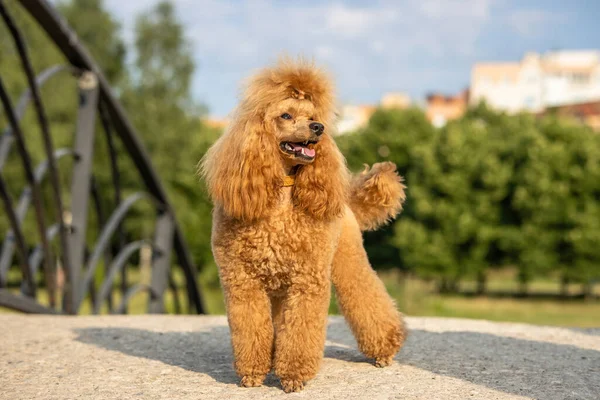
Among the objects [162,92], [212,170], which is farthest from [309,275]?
[162,92]

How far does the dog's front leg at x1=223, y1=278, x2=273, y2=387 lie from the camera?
192 inches

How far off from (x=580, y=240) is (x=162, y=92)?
20905 mm

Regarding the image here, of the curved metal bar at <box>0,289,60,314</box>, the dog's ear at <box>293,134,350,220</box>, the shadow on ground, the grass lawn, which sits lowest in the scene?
the grass lawn

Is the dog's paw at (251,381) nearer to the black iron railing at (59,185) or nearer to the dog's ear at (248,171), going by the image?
the dog's ear at (248,171)

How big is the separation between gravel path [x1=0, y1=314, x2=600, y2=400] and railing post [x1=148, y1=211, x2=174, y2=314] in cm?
496

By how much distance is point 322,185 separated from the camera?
15.8 feet

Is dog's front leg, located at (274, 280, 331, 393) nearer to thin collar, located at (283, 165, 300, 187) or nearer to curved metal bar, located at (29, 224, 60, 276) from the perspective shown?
thin collar, located at (283, 165, 300, 187)

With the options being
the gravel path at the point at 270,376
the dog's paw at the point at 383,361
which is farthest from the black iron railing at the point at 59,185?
the dog's paw at the point at 383,361

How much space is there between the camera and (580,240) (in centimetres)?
3119

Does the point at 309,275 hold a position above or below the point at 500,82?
below

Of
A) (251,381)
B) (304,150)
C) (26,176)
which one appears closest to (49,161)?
(26,176)

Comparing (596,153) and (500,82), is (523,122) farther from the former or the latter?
(500,82)

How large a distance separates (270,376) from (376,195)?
4.59 feet

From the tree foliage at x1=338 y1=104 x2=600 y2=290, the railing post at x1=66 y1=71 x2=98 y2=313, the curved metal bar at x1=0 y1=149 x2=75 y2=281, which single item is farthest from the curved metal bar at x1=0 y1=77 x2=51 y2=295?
the tree foliage at x1=338 y1=104 x2=600 y2=290
